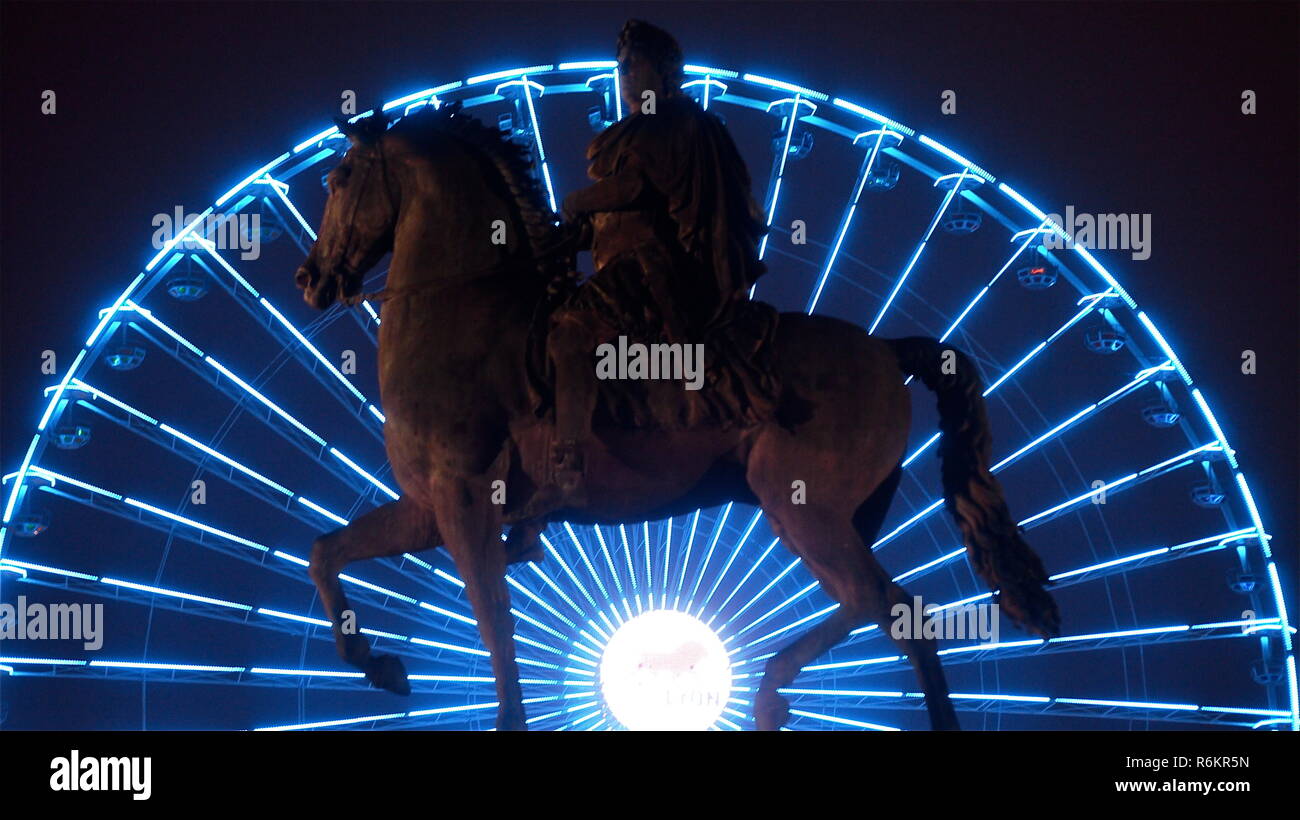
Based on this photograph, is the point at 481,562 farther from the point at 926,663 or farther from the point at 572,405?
the point at 926,663

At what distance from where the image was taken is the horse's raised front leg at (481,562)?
10.1 m

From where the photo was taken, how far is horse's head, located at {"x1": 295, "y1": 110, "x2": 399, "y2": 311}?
10.7 metres

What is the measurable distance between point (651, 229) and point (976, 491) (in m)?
2.19

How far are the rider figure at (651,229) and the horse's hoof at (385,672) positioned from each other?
50.6 inches

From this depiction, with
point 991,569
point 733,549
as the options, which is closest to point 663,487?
point 991,569

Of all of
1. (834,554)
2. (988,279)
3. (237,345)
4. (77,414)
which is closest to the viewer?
(834,554)

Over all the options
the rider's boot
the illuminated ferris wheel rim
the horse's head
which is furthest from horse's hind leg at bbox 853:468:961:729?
the illuminated ferris wheel rim

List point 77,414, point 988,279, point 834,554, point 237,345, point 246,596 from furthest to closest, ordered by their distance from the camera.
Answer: point 246,596 → point 237,345 → point 988,279 → point 77,414 → point 834,554

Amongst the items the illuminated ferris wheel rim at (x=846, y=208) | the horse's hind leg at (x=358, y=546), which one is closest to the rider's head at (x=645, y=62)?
the horse's hind leg at (x=358, y=546)

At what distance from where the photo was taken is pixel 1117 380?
15617 mm

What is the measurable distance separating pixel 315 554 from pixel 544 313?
66.4 inches

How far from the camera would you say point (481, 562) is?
33.2 ft

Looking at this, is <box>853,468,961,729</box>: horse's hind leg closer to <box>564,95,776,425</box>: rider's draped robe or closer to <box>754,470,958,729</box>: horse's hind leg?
<box>754,470,958,729</box>: horse's hind leg
